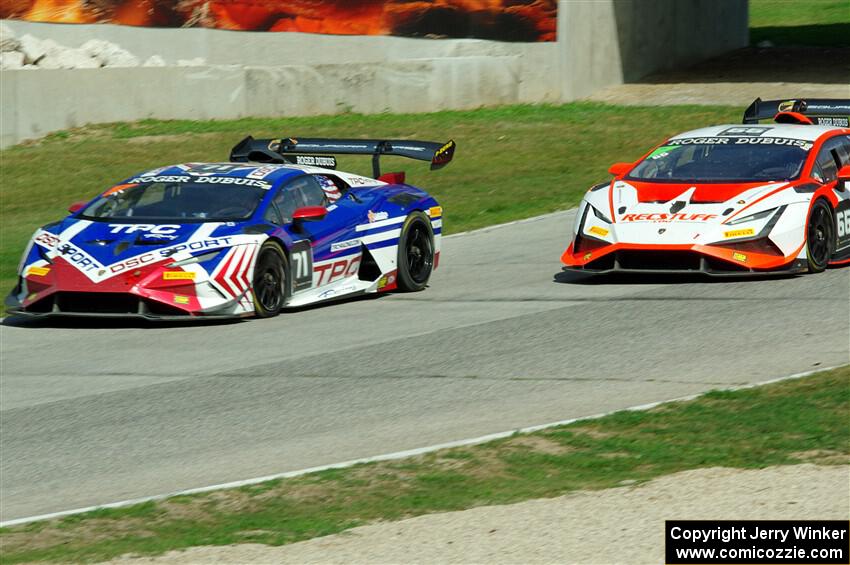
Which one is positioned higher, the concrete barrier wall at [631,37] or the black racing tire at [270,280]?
the concrete barrier wall at [631,37]

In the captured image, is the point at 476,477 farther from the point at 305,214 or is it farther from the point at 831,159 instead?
the point at 831,159

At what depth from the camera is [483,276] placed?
51.7ft

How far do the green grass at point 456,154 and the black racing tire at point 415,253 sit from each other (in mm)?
4374

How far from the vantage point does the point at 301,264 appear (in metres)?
13.7

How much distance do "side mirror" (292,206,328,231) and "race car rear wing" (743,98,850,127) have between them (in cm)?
549

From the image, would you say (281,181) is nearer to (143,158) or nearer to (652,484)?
(652,484)

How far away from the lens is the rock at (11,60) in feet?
90.2

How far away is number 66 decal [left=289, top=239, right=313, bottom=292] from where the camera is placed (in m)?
13.6

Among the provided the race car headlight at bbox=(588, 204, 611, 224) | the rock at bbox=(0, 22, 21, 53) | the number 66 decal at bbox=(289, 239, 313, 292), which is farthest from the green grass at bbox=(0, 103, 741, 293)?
the number 66 decal at bbox=(289, 239, 313, 292)

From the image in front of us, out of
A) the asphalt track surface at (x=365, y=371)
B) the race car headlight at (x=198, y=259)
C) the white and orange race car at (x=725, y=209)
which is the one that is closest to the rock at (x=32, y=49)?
the asphalt track surface at (x=365, y=371)

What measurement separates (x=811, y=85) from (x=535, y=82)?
5.73 m

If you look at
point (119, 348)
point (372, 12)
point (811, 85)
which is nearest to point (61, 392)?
point (119, 348)

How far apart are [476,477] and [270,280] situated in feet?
19.2

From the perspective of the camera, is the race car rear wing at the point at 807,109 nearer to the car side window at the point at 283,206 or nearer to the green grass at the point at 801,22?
the car side window at the point at 283,206
